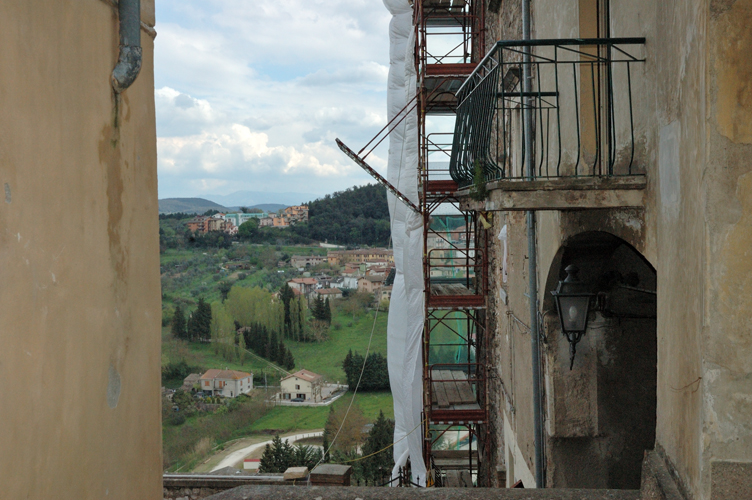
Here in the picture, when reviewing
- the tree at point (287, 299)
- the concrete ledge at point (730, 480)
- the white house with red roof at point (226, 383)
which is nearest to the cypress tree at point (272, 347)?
the tree at point (287, 299)

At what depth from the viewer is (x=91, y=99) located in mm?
2604

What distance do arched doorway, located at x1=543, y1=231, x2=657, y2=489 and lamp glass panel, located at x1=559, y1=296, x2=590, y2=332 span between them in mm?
537

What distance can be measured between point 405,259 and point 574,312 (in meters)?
6.20

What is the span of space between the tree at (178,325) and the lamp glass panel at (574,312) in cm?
3803

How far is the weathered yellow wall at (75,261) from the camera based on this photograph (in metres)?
2.15

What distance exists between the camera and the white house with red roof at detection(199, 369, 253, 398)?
36750mm

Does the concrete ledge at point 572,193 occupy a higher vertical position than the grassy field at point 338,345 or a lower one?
higher

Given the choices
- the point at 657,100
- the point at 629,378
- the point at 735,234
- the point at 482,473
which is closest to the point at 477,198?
the point at 657,100

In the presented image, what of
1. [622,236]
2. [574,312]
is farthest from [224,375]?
[622,236]

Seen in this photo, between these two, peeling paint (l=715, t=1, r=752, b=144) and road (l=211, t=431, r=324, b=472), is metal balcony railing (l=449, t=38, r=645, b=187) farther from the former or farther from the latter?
road (l=211, t=431, r=324, b=472)

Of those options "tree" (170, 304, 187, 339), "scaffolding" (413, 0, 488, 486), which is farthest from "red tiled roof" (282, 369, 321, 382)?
"scaffolding" (413, 0, 488, 486)

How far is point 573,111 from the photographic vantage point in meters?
4.43

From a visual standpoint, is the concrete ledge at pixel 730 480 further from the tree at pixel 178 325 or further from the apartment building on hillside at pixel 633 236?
the tree at pixel 178 325

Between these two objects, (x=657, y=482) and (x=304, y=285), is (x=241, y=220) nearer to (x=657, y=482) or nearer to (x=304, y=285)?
(x=304, y=285)
